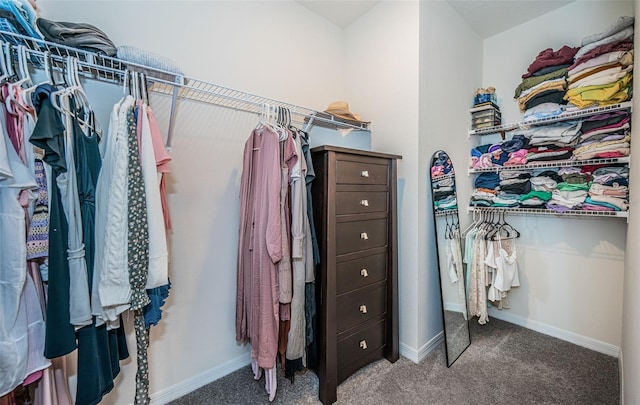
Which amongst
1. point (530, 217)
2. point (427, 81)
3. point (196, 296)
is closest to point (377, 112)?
point (427, 81)

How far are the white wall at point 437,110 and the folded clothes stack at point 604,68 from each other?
728 millimetres

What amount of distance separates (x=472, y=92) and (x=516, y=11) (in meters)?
0.67

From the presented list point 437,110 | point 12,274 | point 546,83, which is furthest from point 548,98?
point 12,274

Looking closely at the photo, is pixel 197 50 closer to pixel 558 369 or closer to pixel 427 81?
pixel 427 81

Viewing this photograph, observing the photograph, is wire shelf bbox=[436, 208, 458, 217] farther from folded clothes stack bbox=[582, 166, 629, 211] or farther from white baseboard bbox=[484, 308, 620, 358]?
white baseboard bbox=[484, 308, 620, 358]

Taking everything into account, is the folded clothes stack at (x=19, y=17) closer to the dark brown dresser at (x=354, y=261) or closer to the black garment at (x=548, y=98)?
the dark brown dresser at (x=354, y=261)

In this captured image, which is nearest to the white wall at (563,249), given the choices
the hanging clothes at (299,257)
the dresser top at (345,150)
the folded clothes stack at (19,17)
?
the dresser top at (345,150)

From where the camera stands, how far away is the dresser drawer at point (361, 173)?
1.61 meters

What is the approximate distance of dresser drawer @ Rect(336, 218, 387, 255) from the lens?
5.35 ft

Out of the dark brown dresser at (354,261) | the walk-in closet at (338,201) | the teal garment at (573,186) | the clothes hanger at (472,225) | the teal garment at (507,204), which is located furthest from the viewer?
the clothes hanger at (472,225)

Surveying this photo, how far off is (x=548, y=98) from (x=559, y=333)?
195 centimetres

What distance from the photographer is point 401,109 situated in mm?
1997

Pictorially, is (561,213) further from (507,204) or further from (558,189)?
(507,204)

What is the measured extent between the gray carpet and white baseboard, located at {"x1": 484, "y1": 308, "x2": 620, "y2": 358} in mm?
62
